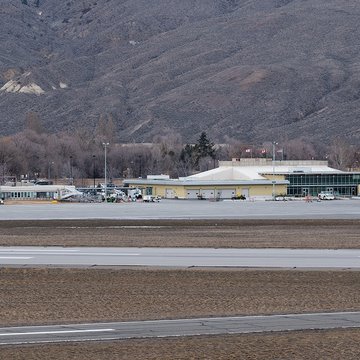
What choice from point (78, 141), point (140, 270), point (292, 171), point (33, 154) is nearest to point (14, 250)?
point (140, 270)

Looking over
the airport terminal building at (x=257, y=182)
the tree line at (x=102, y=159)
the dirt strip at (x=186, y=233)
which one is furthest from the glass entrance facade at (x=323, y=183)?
the dirt strip at (x=186, y=233)

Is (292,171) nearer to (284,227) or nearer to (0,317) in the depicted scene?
(284,227)

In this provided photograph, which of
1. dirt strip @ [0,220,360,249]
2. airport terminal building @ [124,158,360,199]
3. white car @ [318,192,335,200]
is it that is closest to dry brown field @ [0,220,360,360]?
dirt strip @ [0,220,360,249]

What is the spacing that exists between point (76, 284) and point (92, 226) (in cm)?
3023

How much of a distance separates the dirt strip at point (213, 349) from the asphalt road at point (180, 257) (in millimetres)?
13566

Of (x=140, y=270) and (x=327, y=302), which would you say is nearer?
(x=327, y=302)

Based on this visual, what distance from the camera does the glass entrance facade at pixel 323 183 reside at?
129500 millimetres

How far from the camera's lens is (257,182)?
409 ft

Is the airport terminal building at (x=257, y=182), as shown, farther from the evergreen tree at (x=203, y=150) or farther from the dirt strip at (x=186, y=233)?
the dirt strip at (x=186, y=233)

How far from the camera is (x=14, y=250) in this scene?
1650 inches

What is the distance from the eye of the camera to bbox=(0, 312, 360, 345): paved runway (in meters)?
22.2

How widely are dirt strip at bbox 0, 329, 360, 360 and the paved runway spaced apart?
2.21ft

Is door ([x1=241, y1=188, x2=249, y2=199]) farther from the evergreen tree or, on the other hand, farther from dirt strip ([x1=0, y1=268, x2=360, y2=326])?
dirt strip ([x1=0, y1=268, x2=360, y2=326])

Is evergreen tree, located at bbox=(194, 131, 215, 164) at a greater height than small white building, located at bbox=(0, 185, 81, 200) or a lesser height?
greater
